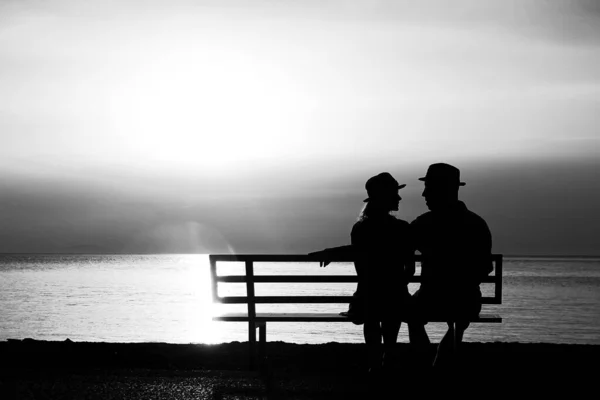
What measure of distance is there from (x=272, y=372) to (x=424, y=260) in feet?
6.84

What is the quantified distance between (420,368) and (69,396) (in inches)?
123

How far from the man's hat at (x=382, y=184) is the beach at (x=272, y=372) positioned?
151cm

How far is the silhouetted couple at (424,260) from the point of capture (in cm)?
559

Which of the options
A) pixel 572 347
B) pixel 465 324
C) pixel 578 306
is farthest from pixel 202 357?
pixel 578 306

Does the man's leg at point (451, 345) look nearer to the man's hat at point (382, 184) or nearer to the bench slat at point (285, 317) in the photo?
the bench slat at point (285, 317)

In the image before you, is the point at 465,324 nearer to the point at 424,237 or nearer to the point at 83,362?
the point at 424,237

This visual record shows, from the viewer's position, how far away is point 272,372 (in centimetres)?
689

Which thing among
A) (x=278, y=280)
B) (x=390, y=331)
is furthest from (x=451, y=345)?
(x=278, y=280)

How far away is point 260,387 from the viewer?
6.12 m

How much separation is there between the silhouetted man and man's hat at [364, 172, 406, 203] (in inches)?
10.9

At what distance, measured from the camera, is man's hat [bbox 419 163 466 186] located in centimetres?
557

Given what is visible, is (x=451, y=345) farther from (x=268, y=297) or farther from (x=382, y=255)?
(x=268, y=297)

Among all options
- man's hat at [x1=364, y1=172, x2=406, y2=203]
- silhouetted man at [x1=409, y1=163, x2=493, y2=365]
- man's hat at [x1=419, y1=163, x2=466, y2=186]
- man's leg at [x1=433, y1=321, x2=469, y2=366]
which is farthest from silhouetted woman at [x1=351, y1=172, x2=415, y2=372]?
man's leg at [x1=433, y1=321, x2=469, y2=366]

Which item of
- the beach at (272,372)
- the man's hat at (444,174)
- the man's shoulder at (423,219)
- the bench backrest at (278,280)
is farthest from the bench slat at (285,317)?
the man's hat at (444,174)
